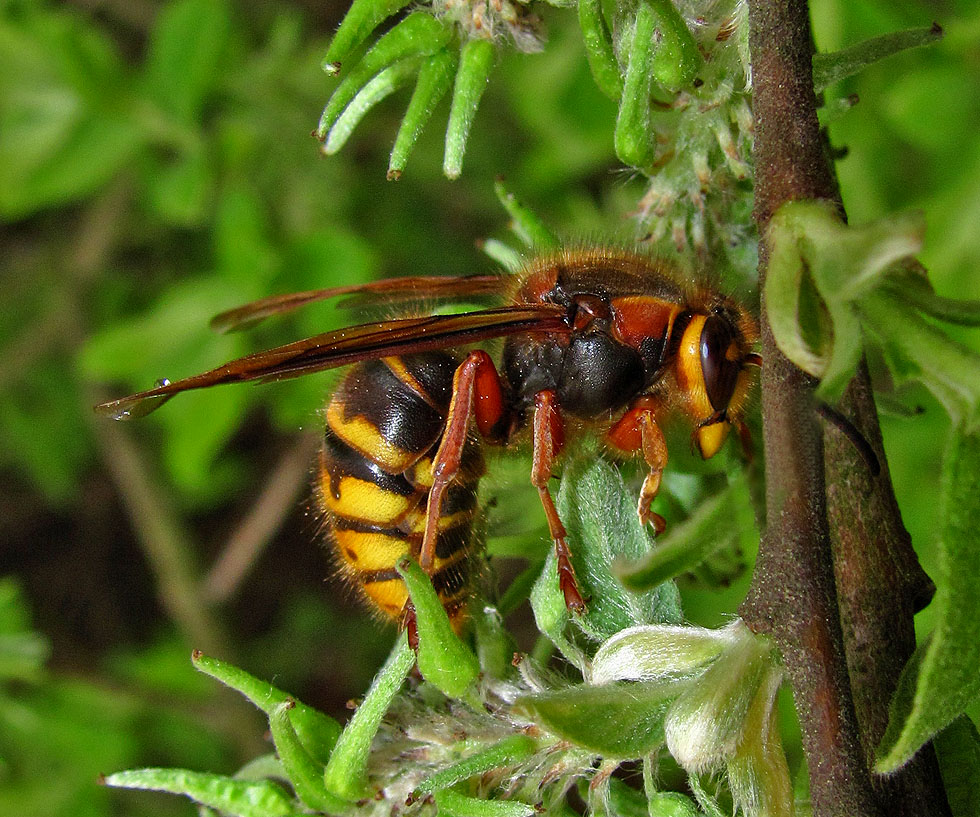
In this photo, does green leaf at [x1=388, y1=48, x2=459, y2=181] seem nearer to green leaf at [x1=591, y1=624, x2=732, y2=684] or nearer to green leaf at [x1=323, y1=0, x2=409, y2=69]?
green leaf at [x1=323, y1=0, x2=409, y2=69]

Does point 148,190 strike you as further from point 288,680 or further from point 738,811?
point 738,811

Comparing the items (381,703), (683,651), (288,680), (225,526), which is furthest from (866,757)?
(225,526)

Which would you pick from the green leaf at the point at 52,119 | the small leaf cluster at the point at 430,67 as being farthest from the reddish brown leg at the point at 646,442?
the green leaf at the point at 52,119

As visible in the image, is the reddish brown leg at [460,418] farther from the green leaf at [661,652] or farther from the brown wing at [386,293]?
the green leaf at [661,652]

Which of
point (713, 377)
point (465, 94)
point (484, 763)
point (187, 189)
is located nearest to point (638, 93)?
point (465, 94)

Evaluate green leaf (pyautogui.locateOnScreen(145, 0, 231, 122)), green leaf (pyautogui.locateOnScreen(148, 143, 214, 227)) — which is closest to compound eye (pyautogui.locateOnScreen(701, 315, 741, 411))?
green leaf (pyautogui.locateOnScreen(148, 143, 214, 227))

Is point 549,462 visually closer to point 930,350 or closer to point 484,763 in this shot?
point 484,763
